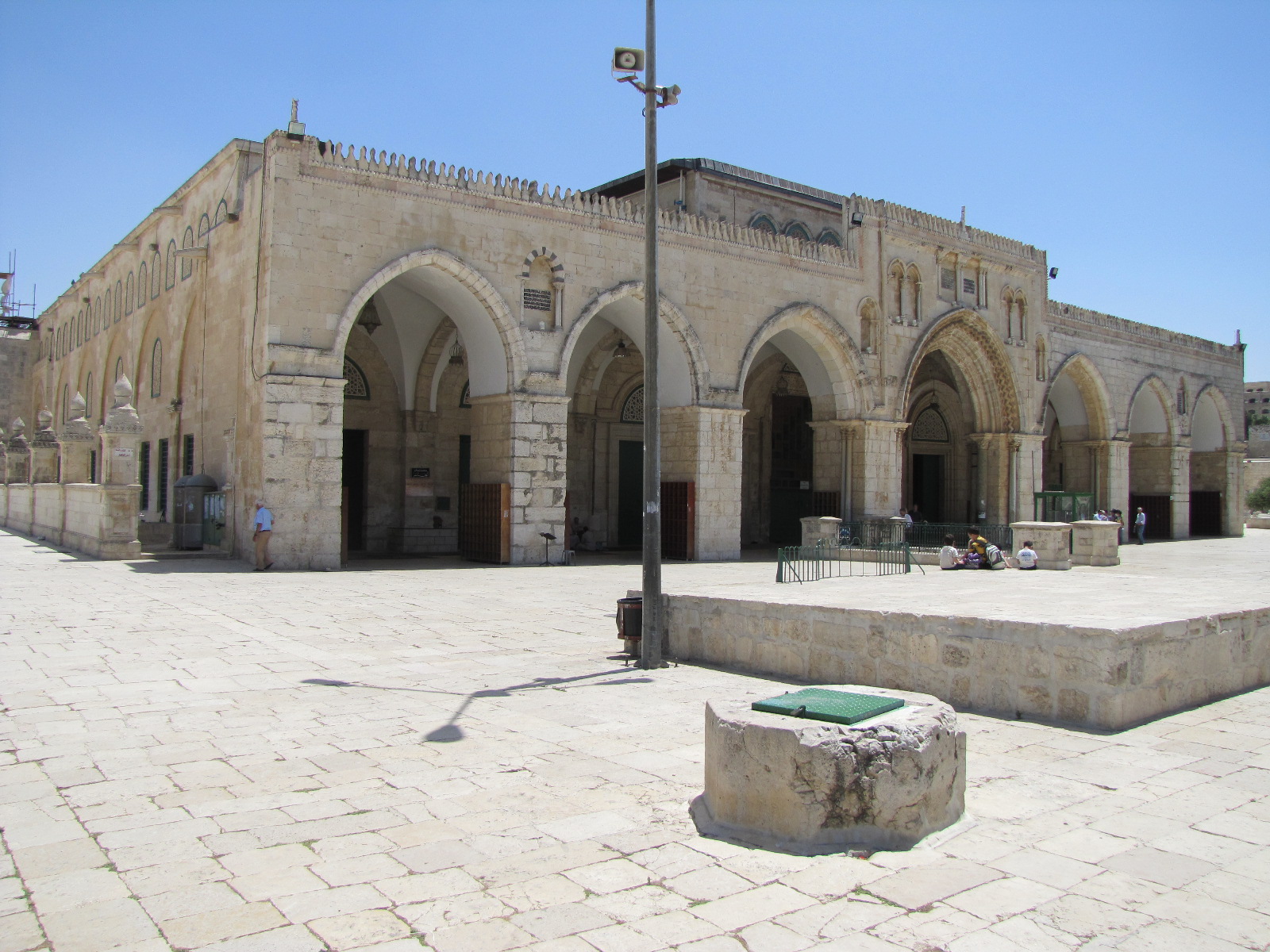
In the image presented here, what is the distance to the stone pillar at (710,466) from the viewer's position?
18391 millimetres

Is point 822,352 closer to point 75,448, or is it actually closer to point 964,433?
point 964,433

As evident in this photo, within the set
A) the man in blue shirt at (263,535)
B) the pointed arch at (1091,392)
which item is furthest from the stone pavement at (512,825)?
the pointed arch at (1091,392)

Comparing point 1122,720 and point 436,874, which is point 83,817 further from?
point 1122,720

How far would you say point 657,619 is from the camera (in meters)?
7.37

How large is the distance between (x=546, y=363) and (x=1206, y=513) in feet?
85.1

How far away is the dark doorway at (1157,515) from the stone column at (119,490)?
27.1 m

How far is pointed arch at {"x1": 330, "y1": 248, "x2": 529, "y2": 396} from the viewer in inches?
592

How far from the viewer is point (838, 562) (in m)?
14.2

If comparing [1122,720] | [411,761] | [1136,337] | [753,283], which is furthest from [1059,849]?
[1136,337]

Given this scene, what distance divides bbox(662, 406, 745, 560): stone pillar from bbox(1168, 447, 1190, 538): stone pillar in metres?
18.0

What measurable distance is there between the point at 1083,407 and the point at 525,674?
83.9 feet

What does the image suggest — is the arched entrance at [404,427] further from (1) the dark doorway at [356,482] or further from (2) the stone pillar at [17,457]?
(2) the stone pillar at [17,457]

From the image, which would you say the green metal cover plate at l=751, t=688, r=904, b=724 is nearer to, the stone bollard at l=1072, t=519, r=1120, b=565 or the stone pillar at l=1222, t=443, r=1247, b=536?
the stone bollard at l=1072, t=519, r=1120, b=565

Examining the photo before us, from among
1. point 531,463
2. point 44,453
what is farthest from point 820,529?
point 44,453
